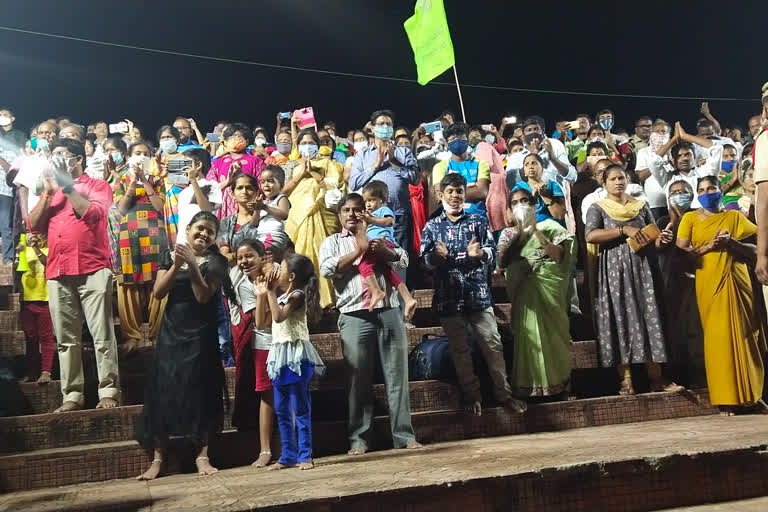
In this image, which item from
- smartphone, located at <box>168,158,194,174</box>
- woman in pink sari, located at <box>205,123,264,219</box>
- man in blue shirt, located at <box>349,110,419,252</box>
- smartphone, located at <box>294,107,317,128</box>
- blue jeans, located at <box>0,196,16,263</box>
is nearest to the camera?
smartphone, located at <box>168,158,194,174</box>

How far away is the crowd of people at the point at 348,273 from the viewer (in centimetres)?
426

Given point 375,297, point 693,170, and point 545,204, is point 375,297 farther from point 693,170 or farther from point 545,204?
point 693,170

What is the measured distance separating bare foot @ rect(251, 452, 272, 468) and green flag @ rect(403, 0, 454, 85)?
19.0 ft

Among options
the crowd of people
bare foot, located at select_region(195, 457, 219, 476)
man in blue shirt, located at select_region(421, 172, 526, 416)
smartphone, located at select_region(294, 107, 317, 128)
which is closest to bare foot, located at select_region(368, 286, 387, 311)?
the crowd of people

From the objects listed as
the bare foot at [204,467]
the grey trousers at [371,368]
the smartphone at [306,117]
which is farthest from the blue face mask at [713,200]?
the smartphone at [306,117]

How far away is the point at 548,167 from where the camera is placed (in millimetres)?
7375

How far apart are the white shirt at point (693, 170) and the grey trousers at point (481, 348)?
3.14 meters

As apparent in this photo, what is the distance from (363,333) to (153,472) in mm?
1466

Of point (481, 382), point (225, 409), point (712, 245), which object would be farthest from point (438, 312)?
point (712, 245)

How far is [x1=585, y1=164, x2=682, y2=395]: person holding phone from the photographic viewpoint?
5422mm

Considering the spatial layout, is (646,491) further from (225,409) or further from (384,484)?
(225,409)

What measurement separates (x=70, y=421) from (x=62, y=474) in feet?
1.10

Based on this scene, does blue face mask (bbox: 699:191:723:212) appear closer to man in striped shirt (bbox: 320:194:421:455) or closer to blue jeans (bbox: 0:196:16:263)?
man in striped shirt (bbox: 320:194:421:455)

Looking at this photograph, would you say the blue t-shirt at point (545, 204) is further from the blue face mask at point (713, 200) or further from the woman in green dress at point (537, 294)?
the blue face mask at point (713, 200)
